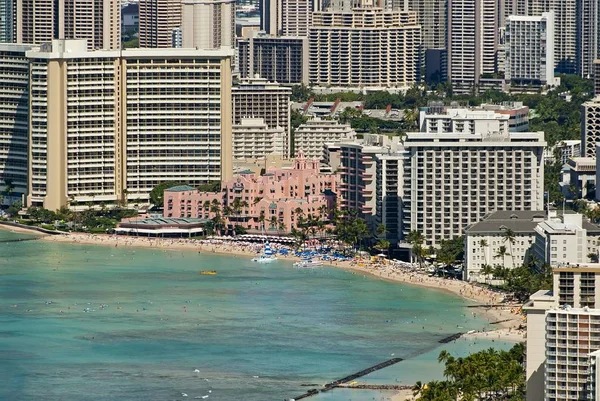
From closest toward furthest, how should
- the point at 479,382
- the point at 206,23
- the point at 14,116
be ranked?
the point at 479,382, the point at 14,116, the point at 206,23

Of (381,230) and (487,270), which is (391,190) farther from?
(487,270)

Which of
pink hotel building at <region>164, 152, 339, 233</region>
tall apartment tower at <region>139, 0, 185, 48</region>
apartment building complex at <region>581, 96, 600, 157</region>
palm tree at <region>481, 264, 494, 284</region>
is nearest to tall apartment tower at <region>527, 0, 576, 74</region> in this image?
tall apartment tower at <region>139, 0, 185, 48</region>

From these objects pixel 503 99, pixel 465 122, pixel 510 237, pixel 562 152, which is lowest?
pixel 510 237

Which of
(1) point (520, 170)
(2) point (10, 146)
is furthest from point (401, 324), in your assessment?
(2) point (10, 146)

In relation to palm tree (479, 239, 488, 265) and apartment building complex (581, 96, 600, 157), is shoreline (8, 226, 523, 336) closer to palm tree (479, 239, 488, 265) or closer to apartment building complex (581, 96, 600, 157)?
palm tree (479, 239, 488, 265)

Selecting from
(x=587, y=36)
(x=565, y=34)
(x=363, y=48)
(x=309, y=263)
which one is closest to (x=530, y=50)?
(x=587, y=36)
